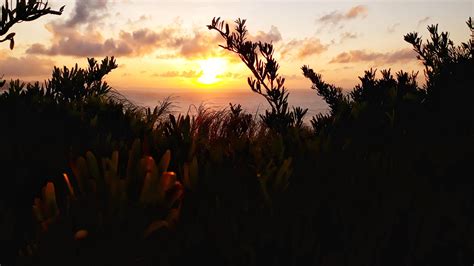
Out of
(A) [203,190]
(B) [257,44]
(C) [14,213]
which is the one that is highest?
(B) [257,44]

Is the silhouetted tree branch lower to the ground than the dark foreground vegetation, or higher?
higher

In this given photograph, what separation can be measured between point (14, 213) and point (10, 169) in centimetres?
48

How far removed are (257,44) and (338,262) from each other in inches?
272

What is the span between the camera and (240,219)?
1.73 m

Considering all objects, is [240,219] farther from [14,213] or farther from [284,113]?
[284,113]

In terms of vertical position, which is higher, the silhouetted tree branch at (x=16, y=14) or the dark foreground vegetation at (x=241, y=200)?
the silhouetted tree branch at (x=16, y=14)

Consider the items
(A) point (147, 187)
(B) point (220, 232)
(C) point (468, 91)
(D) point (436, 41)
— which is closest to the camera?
(A) point (147, 187)

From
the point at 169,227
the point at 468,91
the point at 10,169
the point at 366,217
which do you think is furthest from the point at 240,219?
the point at 468,91

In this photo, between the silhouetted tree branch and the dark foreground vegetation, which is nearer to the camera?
the dark foreground vegetation

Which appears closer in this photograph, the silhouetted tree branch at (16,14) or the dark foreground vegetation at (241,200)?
the dark foreground vegetation at (241,200)

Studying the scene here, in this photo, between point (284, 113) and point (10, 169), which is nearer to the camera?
point (10, 169)

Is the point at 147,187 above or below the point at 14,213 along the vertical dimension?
above

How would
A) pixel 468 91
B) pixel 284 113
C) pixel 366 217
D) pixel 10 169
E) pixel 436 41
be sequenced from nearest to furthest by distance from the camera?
pixel 366 217 → pixel 10 169 → pixel 468 91 → pixel 284 113 → pixel 436 41

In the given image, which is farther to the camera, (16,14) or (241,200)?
(16,14)
